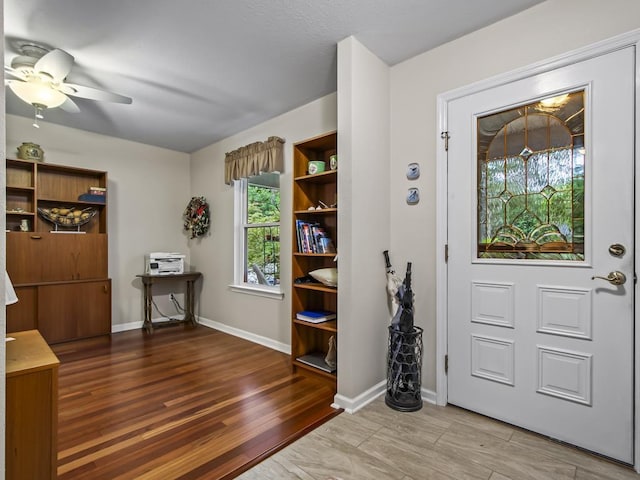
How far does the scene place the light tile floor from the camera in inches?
64.7

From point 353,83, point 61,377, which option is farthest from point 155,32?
point 61,377

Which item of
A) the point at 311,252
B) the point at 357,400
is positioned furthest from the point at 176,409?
the point at 311,252

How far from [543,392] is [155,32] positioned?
10.7 ft

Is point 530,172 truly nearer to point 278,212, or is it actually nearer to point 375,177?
point 375,177

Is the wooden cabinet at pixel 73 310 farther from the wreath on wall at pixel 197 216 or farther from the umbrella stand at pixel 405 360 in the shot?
the umbrella stand at pixel 405 360

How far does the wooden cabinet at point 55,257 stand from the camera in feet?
11.4

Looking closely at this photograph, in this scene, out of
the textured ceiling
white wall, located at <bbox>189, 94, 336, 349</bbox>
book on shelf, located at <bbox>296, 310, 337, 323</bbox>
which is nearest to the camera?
the textured ceiling

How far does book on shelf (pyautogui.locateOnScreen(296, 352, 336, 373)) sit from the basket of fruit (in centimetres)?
305

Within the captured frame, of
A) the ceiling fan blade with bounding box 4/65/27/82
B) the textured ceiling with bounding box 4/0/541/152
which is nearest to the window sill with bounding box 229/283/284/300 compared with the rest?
the textured ceiling with bounding box 4/0/541/152

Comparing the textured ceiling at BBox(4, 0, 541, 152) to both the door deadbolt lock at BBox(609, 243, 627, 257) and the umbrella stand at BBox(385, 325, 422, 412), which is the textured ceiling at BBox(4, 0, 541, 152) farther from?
the umbrella stand at BBox(385, 325, 422, 412)

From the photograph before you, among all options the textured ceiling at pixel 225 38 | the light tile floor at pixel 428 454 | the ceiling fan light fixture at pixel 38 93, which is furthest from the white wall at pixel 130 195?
the light tile floor at pixel 428 454

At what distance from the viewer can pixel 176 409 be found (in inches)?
90.0

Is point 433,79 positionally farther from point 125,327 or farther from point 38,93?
point 125,327

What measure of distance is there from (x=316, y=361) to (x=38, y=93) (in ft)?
9.43
